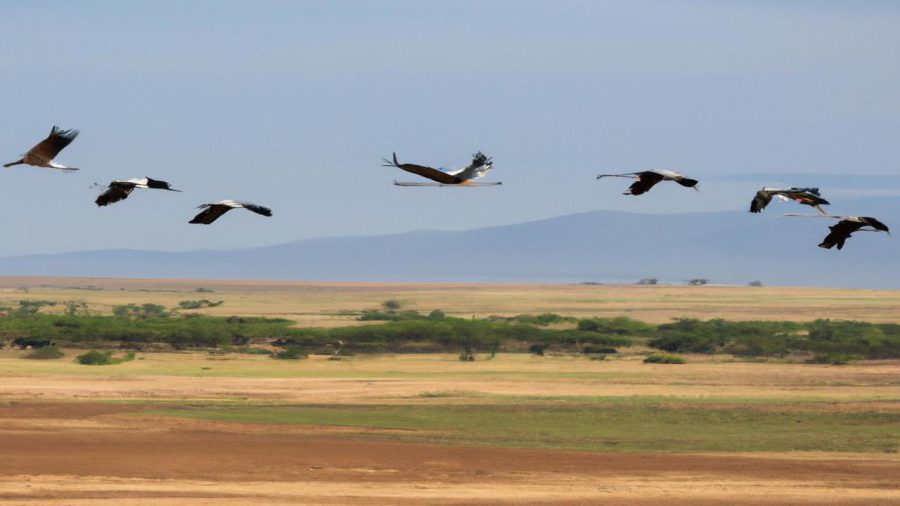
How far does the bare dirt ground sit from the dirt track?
180 feet

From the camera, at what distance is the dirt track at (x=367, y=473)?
28453mm

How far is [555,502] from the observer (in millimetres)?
27938

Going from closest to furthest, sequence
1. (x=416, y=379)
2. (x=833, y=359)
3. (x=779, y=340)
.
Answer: (x=416, y=379) → (x=833, y=359) → (x=779, y=340)

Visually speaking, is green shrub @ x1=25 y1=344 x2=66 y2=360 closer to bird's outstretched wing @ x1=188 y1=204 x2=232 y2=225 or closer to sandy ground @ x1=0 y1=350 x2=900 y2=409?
sandy ground @ x1=0 y1=350 x2=900 y2=409

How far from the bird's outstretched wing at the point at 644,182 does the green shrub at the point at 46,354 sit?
53.4 metres

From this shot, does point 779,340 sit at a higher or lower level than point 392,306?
lower

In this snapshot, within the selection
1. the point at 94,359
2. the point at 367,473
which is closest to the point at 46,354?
the point at 94,359

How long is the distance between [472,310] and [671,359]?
57371 millimetres

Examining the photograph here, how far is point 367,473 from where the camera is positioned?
31297 millimetres

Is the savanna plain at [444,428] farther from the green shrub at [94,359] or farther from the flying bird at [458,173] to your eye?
the flying bird at [458,173]

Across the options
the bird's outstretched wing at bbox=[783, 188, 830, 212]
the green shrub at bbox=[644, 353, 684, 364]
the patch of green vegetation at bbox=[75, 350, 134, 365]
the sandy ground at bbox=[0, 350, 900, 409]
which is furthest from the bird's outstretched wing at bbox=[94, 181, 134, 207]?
the green shrub at bbox=[644, 353, 684, 364]

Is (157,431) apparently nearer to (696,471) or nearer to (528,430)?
(528,430)

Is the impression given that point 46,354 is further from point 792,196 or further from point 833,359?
point 792,196

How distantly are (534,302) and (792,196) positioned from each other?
130076 mm
